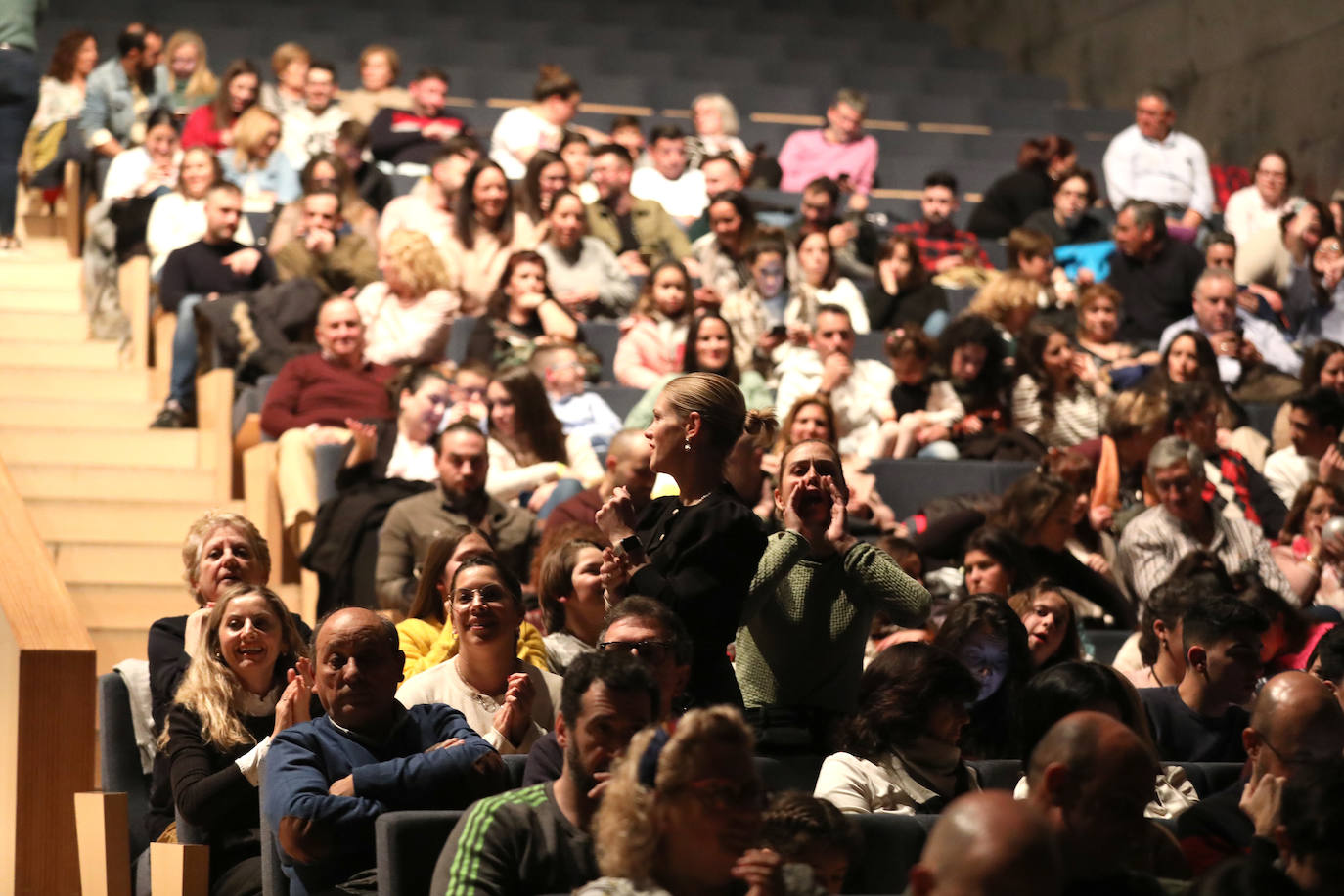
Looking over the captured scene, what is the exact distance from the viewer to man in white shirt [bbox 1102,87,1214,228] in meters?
8.97

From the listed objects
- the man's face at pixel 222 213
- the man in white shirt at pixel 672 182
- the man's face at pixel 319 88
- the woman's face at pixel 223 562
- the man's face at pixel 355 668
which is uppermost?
the man's face at pixel 319 88

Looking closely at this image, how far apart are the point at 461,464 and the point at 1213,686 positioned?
6.62 feet

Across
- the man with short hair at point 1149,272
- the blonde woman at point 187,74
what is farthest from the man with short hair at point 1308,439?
the blonde woman at point 187,74

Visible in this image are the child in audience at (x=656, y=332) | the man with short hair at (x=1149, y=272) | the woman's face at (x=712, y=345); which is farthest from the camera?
the man with short hair at (x=1149, y=272)

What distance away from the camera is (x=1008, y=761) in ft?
10.9

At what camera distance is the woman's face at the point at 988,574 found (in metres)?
4.68

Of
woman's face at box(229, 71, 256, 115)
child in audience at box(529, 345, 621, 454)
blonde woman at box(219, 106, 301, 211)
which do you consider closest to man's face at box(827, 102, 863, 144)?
blonde woman at box(219, 106, 301, 211)

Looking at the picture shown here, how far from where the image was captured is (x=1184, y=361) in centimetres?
636

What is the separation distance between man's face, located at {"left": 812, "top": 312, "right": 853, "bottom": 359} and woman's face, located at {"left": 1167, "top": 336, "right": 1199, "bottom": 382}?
3.40ft

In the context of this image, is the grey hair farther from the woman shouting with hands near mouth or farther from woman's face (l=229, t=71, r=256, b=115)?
woman's face (l=229, t=71, r=256, b=115)

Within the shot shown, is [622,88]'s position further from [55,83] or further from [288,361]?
[288,361]

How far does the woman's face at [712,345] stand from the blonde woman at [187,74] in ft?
11.6

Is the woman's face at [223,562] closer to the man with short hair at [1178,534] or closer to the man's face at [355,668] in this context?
the man's face at [355,668]

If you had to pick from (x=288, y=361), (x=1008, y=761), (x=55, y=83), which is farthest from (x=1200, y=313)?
(x=55, y=83)
